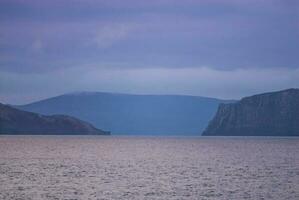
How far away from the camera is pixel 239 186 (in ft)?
296

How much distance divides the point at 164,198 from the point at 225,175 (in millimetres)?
37388

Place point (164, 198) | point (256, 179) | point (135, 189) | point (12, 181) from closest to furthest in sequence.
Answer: point (164, 198) → point (135, 189) → point (12, 181) → point (256, 179)

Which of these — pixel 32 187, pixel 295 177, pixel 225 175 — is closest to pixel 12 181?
pixel 32 187

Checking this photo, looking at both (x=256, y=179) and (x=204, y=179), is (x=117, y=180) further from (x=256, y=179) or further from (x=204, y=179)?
(x=256, y=179)

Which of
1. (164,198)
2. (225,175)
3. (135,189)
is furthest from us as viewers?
(225,175)

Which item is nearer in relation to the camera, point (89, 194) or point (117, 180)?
point (89, 194)

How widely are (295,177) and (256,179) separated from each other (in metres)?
7.31

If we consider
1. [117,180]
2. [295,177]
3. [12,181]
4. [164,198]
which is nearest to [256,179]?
[295,177]

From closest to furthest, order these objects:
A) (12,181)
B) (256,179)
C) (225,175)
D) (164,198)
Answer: (164,198) < (12,181) < (256,179) < (225,175)

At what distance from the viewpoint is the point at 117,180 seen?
10044cm

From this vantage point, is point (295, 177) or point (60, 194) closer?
point (60, 194)

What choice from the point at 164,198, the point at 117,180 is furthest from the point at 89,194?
the point at 117,180

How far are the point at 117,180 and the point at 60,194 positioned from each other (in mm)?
22362

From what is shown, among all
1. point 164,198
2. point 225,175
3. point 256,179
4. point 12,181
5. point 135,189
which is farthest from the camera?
point 225,175
